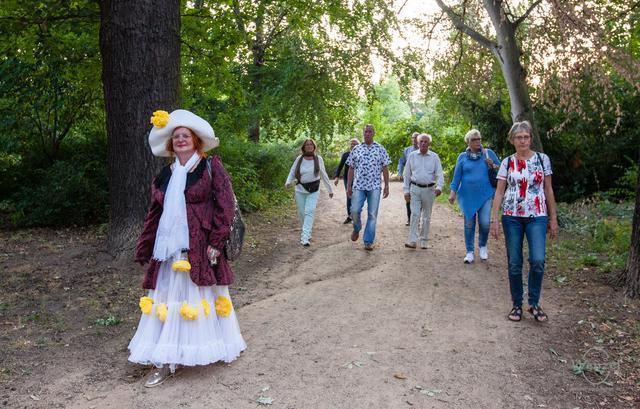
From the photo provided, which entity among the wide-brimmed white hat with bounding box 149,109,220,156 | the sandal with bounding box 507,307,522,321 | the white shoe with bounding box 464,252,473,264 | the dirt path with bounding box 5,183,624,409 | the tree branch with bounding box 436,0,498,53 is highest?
the tree branch with bounding box 436,0,498,53

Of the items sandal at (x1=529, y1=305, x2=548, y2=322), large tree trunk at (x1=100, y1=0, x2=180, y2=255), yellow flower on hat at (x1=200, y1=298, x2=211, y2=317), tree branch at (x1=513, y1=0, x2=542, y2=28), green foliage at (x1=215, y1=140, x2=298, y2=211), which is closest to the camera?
yellow flower on hat at (x1=200, y1=298, x2=211, y2=317)

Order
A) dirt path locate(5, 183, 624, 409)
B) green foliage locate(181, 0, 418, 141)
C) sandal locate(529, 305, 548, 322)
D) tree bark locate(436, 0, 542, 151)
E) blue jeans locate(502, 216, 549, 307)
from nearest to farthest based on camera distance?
dirt path locate(5, 183, 624, 409), blue jeans locate(502, 216, 549, 307), sandal locate(529, 305, 548, 322), tree bark locate(436, 0, 542, 151), green foliage locate(181, 0, 418, 141)

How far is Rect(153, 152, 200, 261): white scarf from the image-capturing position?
15.5ft

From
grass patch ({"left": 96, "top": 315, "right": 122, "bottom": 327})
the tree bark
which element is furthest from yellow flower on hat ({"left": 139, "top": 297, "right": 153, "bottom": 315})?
the tree bark

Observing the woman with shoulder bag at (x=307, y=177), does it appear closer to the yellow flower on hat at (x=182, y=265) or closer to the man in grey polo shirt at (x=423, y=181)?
the man in grey polo shirt at (x=423, y=181)

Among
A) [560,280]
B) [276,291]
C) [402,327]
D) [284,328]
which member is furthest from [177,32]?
[560,280]

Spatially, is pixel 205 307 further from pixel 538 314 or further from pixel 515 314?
pixel 538 314

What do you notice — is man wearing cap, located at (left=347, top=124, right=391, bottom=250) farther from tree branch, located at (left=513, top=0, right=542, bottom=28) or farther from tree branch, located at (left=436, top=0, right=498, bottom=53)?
tree branch, located at (left=436, top=0, right=498, bottom=53)

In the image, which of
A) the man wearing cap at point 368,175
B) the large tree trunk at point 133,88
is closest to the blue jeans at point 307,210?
the man wearing cap at point 368,175

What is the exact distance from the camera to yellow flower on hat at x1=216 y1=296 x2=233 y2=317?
490 cm

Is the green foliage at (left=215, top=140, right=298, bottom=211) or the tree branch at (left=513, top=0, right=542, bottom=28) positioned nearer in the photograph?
the tree branch at (left=513, top=0, right=542, bottom=28)

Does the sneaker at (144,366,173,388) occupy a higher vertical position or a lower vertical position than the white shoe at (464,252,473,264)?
lower

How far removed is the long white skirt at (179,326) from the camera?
4688 millimetres

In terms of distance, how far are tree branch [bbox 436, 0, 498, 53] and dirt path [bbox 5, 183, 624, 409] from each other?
Answer: 5784 millimetres
